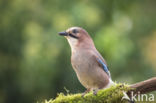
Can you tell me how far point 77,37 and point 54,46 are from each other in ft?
9.80

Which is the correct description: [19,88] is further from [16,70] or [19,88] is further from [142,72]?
[142,72]

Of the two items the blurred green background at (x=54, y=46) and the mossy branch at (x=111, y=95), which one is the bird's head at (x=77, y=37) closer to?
the mossy branch at (x=111, y=95)

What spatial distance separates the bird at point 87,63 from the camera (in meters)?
6.70

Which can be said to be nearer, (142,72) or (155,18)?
(142,72)

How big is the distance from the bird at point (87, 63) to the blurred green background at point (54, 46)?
2934mm

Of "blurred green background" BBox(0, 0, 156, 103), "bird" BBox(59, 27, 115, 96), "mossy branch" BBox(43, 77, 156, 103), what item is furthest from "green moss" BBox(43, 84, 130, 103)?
"blurred green background" BBox(0, 0, 156, 103)

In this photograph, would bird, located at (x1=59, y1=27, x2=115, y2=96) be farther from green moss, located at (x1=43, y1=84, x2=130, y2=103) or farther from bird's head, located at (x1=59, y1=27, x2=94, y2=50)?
green moss, located at (x1=43, y1=84, x2=130, y2=103)

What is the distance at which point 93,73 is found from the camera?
674 cm

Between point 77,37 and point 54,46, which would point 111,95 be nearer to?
point 77,37

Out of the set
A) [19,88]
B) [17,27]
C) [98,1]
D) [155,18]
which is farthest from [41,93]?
[155,18]

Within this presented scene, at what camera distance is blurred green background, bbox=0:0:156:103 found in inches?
391

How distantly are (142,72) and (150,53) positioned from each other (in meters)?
0.50

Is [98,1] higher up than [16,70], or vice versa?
[98,1]

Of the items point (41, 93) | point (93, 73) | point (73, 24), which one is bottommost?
point (41, 93)
